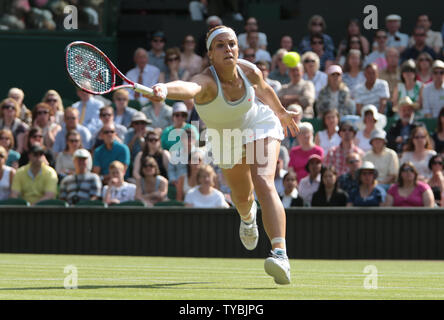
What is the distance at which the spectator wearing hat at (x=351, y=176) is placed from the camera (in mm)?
12070

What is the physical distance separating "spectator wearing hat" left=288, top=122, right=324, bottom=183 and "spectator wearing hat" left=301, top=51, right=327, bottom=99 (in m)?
1.86

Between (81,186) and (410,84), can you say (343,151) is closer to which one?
(410,84)

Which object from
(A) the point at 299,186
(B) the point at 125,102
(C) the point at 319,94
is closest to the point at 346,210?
(A) the point at 299,186

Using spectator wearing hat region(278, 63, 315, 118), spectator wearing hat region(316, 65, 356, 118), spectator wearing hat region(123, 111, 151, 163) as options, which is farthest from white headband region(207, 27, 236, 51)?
Answer: spectator wearing hat region(278, 63, 315, 118)

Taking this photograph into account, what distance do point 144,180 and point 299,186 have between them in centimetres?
204

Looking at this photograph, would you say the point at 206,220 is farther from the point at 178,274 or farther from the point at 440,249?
the point at 178,274

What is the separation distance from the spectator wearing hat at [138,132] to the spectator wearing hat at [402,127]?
3373 mm

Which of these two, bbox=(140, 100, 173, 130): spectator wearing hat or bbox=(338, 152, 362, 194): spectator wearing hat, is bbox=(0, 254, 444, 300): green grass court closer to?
bbox=(338, 152, 362, 194): spectator wearing hat

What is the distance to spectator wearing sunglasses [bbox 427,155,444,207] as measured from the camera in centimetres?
1195

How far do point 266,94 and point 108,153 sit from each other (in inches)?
237

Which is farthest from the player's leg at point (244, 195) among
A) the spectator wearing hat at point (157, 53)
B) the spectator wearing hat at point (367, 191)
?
the spectator wearing hat at point (157, 53)

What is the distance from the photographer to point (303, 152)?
1252 centimetres

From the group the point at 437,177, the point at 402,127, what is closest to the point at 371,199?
the point at 437,177

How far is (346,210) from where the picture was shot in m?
11.7
